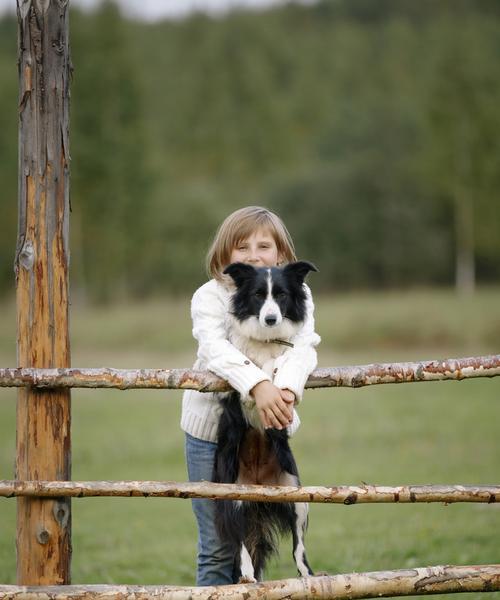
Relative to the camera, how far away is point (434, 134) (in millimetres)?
38125

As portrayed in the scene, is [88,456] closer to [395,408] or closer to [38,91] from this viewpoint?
[395,408]

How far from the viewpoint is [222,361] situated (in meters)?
3.98

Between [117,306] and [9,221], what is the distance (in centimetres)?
697

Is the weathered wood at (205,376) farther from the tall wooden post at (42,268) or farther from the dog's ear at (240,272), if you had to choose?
the dog's ear at (240,272)

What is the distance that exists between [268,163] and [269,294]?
50.9m

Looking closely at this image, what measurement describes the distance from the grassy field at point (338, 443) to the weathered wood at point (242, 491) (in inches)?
85.6

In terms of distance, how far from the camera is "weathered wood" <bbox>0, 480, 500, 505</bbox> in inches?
154

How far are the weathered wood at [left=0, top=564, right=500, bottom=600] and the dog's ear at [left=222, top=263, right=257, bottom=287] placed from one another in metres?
1.52

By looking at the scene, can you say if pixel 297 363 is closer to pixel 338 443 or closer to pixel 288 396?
pixel 288 396

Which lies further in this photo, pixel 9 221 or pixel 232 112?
pixel 232 112

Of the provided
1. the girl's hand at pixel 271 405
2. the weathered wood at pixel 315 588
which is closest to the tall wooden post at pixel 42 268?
the weathered wood at pixel 315 588

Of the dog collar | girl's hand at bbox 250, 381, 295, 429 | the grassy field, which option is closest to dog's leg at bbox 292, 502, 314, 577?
girl's hand at bbox 250, 381, 295, 429

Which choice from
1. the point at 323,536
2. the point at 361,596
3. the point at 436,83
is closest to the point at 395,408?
the point at 323,536

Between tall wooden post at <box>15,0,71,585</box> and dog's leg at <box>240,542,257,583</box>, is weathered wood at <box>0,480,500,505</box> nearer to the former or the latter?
tall wooden post at <box>15,0,71,585</box>
